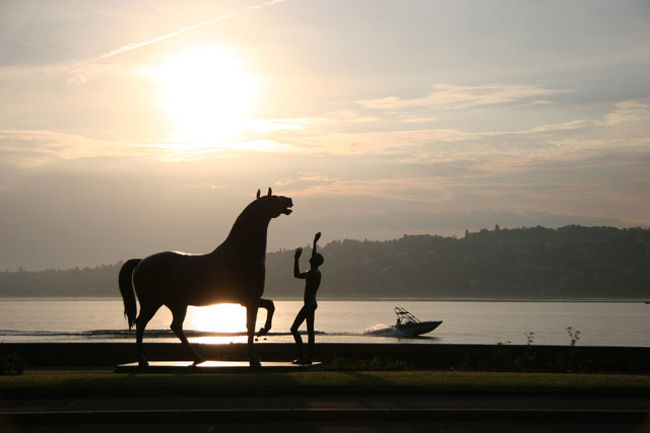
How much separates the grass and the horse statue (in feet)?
6.11

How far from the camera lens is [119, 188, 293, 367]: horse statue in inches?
758

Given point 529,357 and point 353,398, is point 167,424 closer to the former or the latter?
point 353,398

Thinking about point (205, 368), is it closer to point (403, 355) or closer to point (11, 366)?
point (11, 366)

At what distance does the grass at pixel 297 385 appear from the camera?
1579 cm

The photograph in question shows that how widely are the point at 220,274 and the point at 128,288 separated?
2.42m

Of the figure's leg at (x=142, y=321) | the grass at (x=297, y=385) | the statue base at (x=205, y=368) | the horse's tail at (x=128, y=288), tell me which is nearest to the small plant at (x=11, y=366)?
the grass at (x=297, y=385)

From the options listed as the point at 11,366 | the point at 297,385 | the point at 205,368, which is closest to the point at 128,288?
the point at 205,368

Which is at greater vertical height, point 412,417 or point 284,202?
point 284,202

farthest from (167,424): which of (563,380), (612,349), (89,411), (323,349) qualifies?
(612,349)

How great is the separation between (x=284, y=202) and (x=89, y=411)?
7.69 meters

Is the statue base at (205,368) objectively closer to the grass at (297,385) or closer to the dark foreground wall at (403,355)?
the grass at (297,385)

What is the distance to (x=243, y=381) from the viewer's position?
16672 millimetres

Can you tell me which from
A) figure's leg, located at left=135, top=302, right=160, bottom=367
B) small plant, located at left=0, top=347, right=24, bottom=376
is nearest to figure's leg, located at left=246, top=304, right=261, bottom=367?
figure's leg, located at left=135, top=302, right=160, bottom=367

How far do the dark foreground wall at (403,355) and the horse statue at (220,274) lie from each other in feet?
13.3
